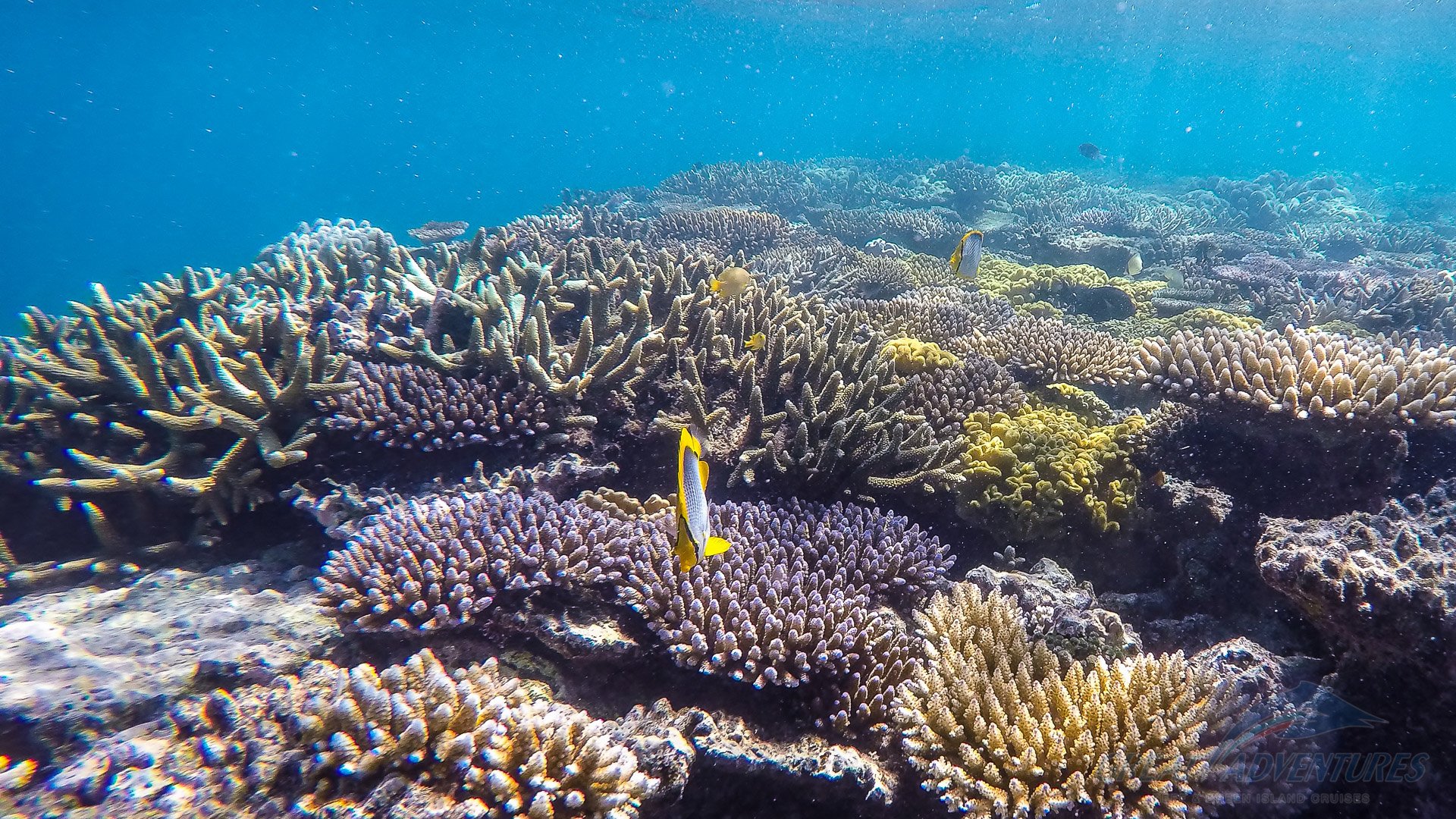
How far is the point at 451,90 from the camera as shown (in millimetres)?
141250

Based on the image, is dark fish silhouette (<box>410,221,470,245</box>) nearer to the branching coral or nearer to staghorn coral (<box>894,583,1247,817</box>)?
the branching coral

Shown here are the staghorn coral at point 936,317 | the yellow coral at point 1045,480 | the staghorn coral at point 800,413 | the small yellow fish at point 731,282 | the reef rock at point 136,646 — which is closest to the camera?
the reef rock at point 136,646

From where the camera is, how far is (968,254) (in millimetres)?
5484

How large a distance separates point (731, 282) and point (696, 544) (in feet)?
12.9

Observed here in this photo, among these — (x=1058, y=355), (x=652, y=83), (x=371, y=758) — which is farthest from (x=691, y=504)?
(x=652, y=83)

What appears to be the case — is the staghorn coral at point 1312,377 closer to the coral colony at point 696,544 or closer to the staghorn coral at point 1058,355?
the coral colony at point 696,544

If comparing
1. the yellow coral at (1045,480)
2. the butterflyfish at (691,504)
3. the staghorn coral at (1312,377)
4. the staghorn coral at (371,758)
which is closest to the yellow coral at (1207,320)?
the staghorn coral at (1312,377)

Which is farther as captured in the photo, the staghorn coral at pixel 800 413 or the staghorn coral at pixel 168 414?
the staghorn coral at pixel 800 413

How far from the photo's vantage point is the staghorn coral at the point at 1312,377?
3553 millimetres

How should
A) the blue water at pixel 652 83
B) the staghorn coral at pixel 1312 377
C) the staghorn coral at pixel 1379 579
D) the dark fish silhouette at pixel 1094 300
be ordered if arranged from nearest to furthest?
the staghorn coral at pixel 1379 579
the staghorn coral at pixel 1312 377
the dark fish silhouette at pixel 1094 300
the blue water at pixel 652 83

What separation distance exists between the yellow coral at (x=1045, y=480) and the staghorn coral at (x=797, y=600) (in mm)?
729

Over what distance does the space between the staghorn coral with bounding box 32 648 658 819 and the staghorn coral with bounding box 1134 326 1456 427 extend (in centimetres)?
431

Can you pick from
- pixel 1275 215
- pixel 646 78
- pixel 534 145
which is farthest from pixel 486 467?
pixel 534 145

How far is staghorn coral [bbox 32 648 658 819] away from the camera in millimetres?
2162
